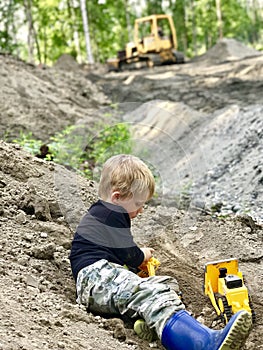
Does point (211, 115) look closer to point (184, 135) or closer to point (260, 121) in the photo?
point (184, 135)

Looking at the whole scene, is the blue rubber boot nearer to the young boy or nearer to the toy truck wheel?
the young boy

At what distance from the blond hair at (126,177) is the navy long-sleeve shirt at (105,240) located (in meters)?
0.11

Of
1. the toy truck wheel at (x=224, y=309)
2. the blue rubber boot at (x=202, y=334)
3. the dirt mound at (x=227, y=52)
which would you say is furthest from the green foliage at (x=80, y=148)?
the dirt mound at (x=227, y=52)

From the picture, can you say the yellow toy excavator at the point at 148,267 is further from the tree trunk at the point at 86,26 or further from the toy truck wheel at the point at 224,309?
the tree trunk at the point at 86,26

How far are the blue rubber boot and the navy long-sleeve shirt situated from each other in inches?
24.7

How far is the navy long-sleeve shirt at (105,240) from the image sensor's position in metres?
3.11

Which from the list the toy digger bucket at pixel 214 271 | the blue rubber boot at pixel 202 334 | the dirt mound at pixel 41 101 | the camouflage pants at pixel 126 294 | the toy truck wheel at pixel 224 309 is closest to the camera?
the blue rubber boot at pixel 202 334

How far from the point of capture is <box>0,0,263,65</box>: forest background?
25156 mm

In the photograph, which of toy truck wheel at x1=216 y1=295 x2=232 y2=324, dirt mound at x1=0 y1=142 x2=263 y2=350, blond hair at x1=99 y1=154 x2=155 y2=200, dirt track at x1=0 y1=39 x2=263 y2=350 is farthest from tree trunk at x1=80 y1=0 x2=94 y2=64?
toy truck wheel at x1=216 y1=295 x2=232 y2=324

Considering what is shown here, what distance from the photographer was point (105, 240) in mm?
3160

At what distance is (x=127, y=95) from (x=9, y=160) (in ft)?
38.0

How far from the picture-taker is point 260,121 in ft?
29.2

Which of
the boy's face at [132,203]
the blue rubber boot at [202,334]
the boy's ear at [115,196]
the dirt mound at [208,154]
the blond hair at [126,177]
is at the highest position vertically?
the blond hair at [126,177]

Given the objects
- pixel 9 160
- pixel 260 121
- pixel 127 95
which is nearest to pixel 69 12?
pixel 127 95
